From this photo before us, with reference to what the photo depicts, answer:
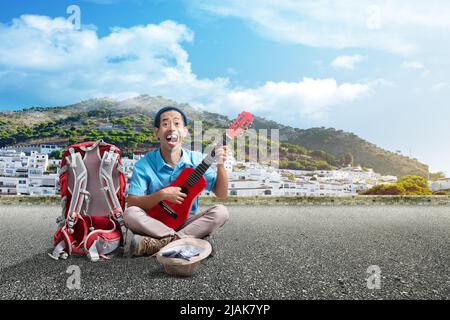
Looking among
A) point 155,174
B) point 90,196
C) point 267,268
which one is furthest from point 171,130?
point 267,268

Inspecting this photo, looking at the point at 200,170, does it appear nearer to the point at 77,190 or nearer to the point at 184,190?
the point at 184,190

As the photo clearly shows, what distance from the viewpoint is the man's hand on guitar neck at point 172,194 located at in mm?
3604

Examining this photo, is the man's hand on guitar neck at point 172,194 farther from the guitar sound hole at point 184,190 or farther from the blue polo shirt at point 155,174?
the blue polo shirt at point 155,174

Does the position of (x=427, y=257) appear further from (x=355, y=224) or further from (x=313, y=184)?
(x=313, y=184)

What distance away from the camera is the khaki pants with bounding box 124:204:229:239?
144 inches

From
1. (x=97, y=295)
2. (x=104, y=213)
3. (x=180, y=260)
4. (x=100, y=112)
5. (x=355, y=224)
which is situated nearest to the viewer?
(x=97, y=295)

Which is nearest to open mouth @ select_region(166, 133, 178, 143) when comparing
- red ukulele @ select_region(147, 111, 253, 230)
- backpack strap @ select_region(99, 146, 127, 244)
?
red ukulele @ select_region(147, 111, 253, 230)

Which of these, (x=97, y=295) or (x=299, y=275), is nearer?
(x=97, y=295)

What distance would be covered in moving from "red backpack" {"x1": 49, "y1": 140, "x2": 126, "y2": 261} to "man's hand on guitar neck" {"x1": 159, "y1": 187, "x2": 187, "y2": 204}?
25.2 inches

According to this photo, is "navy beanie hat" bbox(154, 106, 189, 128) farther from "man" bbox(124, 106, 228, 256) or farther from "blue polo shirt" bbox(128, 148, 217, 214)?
"blue polo shirt" bbox(128, 148, 217, 214)
